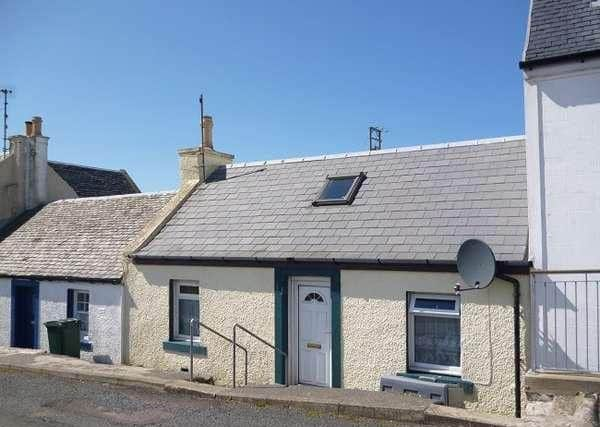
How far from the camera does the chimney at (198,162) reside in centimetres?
1454

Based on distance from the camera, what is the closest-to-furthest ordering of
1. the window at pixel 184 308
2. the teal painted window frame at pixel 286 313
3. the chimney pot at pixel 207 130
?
the teal painted window frame at pixel 286 313, the window at pixel 184 308, the chimney pot at pixel 207 130

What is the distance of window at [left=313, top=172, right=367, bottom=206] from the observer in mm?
11394

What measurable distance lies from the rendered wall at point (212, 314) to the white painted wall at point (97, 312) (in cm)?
41

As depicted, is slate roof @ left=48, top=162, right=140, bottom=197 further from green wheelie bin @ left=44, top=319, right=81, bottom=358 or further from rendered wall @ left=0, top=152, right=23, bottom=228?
green wheelie bin @ left=44, top=319, right=81, bottom=358

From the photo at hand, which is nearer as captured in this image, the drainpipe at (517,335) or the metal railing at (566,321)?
the metal railing at (566,321)

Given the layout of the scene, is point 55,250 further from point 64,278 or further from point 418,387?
point 418,387

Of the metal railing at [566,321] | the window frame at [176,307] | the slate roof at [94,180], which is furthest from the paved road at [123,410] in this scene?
the slate roof at [94,180]

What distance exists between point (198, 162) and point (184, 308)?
4.07 meters

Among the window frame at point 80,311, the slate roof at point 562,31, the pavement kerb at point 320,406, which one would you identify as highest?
the slate roof at point 562,31

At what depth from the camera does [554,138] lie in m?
7.97

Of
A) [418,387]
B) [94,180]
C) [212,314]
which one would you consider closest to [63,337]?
[212,314]

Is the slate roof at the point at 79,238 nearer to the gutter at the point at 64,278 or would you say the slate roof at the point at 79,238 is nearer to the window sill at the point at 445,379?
the gutter at the point at 64,278

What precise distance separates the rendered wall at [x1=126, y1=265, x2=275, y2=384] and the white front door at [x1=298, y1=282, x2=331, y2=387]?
545 mm

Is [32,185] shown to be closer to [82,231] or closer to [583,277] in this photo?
[82,231]
